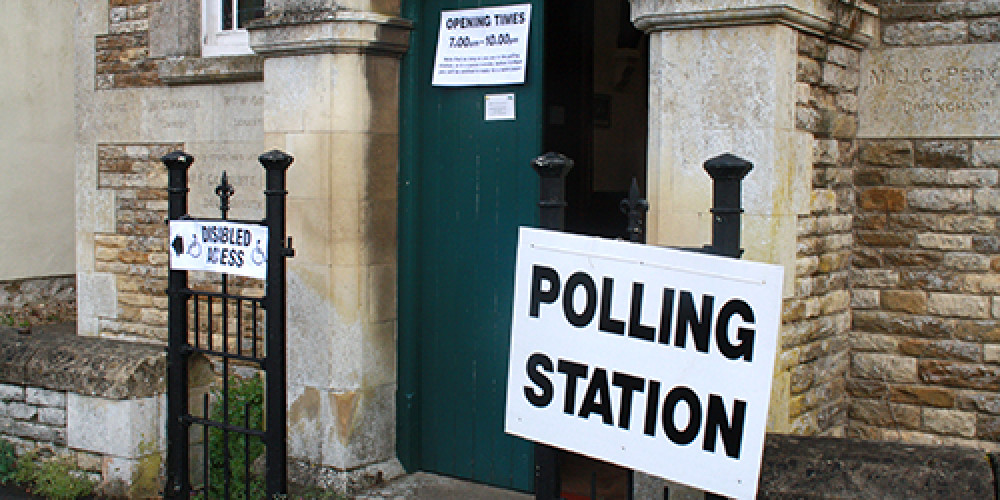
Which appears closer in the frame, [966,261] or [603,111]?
[966,261]

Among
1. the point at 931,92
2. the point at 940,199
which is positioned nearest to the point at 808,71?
the point at 931,92

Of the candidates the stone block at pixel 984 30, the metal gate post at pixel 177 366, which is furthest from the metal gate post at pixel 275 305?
the stone block at pixel 984 30

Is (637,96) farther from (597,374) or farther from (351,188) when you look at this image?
(597,374)

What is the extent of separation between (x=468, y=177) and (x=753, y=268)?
288cm

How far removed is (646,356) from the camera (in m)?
3.10

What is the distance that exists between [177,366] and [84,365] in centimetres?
114

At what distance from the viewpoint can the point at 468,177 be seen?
5.59 meters

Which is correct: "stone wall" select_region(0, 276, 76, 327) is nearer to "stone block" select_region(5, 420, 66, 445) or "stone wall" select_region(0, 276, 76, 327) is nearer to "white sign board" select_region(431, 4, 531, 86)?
"stone block" select_region(5, 420, 66, 445)

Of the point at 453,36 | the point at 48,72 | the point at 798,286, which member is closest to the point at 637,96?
the point at 453,36

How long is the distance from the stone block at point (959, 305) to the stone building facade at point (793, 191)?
0.4 inches

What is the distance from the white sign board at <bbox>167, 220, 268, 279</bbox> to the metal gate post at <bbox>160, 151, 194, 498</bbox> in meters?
0.10

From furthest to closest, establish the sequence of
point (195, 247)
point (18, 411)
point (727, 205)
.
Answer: point (18, 411) < point (195, 247) < point (727, 205)

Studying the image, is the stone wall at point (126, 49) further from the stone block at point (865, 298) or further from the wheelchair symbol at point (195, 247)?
the stone block at point (865, 298)

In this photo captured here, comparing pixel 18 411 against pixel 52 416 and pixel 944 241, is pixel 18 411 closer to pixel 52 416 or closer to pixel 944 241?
pixel 52 416
